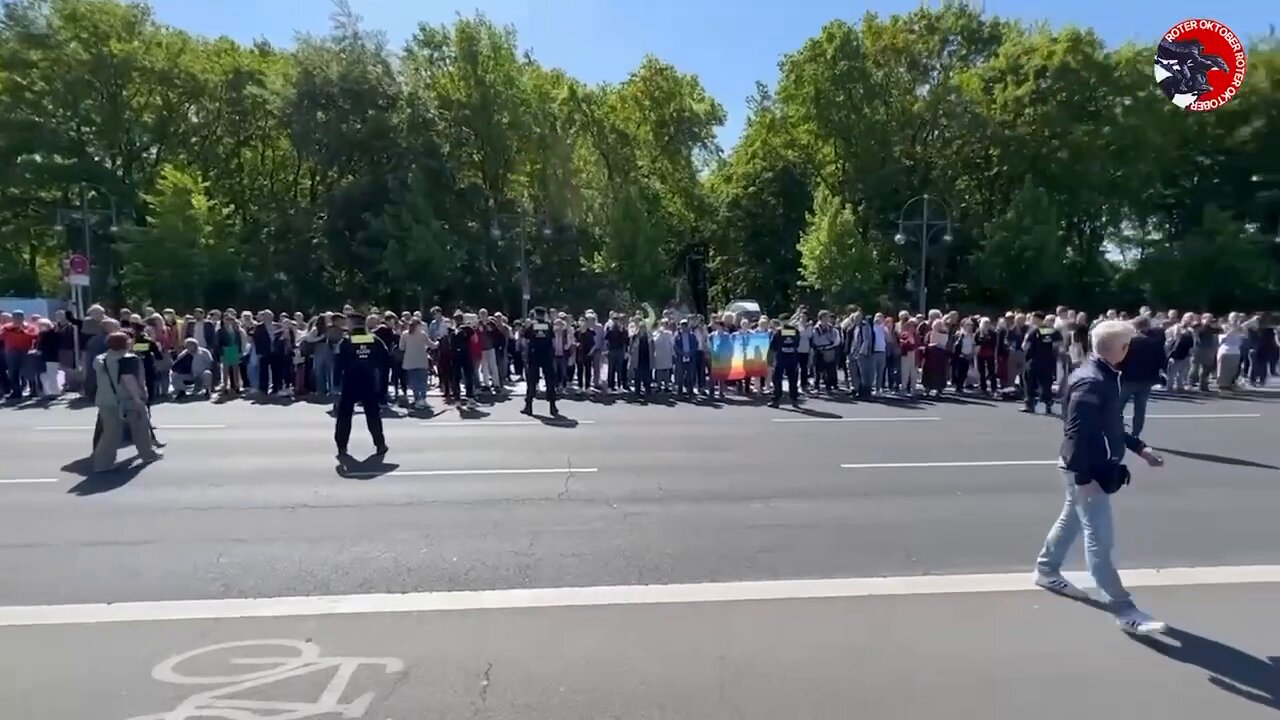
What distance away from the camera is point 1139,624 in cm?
547

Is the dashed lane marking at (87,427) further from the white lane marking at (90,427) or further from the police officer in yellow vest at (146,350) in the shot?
the police officer in yellow vest at (146,350)

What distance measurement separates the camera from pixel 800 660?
16.7 feet

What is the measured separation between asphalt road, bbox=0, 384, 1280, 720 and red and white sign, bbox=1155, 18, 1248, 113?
1948 centimetres

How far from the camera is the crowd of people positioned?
18203 millimetres

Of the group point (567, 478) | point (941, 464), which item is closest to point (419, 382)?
point (567, 478)

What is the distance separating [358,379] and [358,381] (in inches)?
1.0

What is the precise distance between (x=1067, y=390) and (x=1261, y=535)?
3410 millimetres

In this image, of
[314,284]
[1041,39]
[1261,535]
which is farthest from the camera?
[1041,39]

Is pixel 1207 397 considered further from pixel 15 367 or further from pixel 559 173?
pixel 559 173

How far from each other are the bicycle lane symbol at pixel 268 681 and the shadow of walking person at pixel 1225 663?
4.22 metres

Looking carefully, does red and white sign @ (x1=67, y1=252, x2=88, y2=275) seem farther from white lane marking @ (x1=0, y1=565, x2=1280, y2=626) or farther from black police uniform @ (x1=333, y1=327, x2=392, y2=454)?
white lane marking @ (x1=0, y1=565, x2=1280, y2=626)

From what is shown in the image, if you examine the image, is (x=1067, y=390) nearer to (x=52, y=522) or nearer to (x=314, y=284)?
(x=52, y=522)

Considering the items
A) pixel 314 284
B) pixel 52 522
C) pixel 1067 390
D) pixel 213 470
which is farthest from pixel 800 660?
pixel 314 284

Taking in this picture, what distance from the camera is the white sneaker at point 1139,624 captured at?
5.43m
